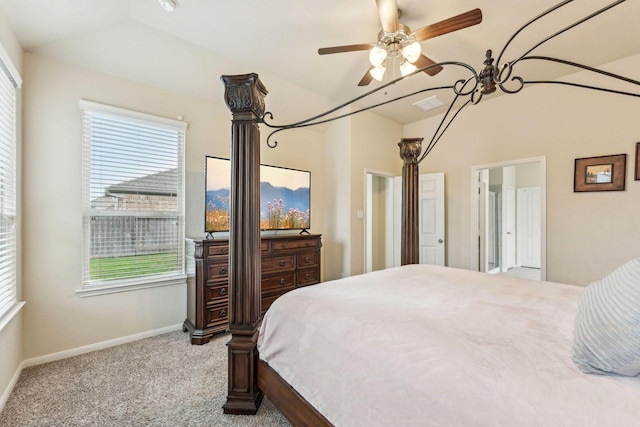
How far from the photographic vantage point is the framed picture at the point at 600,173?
2877 mm

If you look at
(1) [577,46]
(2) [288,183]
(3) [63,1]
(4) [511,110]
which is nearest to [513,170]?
(4) [511,110]

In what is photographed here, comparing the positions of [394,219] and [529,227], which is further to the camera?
[529,227]

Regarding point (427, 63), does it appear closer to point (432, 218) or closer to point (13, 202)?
point (432, 218)

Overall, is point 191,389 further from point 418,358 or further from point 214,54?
point 214,54

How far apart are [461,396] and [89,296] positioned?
10.1 ft

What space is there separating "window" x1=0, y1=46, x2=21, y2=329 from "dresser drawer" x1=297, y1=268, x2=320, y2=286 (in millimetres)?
2474

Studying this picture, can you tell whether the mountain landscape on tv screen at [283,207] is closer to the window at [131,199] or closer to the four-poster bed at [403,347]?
the window at [131,199]

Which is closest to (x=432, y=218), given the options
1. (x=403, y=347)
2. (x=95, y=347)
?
(x=403, y=347)

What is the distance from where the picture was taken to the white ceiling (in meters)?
2.16

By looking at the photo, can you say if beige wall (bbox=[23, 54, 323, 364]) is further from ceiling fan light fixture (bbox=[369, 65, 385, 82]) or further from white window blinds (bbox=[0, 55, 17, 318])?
ceiling fan light fixture (bbox=[369, 65, 385, 82])

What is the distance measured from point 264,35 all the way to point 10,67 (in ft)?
6.14

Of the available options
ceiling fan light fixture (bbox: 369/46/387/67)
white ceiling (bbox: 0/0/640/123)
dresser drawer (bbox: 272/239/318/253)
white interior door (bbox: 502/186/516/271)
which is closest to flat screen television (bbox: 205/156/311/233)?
dresser drawer (bbox: 272/239/318/253)

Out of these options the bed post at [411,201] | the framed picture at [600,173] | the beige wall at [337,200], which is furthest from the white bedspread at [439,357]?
the beige wall at [337,200]

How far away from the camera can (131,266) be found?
2.79 meters
